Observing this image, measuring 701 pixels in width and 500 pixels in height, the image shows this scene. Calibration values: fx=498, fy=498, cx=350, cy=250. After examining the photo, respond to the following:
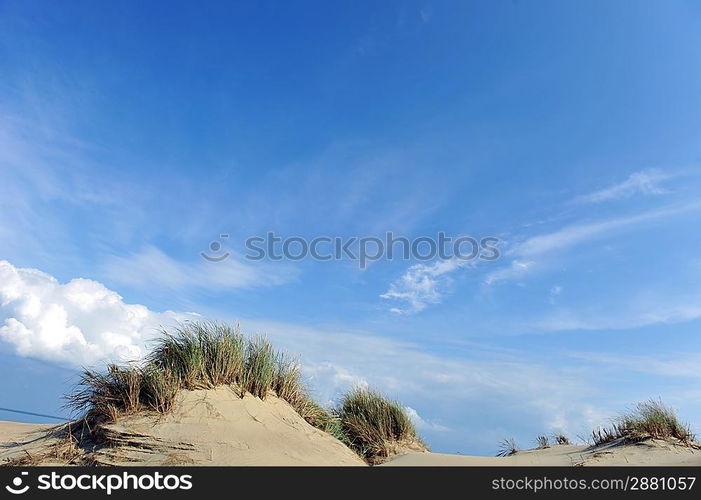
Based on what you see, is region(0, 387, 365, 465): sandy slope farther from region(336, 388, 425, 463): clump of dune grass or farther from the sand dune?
region(336, 388, 425, 463): clump of dune grass

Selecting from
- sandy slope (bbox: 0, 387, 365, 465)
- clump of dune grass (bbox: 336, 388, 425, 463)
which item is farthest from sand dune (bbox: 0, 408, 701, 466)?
clump of dune grass (bbox: 336, 388, 425, 463)

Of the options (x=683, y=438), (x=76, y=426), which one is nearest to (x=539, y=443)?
(x=683, y=438)

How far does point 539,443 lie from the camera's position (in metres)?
13.9

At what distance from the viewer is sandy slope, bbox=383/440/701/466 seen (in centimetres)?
926

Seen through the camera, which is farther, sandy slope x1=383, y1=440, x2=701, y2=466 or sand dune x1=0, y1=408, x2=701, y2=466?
sandy slope x1=383, y1=440, x2=701, y2=466

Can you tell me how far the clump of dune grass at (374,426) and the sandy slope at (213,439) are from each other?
2.50 metres

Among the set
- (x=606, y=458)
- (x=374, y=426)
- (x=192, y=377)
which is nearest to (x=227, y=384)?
(x=192, y=377)

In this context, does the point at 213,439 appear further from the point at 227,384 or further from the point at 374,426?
the point at 374,426

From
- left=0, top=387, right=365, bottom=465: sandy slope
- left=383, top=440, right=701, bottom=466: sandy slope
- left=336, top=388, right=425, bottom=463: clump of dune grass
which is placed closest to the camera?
left=0, top=387, right=365, bottom=465: sandy slope

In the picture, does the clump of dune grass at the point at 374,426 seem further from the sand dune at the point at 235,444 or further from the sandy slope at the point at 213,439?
Result: the sandy slope at the point at 213,439

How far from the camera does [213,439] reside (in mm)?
7738
